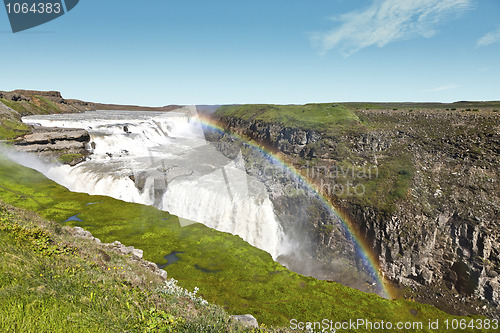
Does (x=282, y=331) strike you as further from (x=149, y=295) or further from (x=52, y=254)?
(x=52, y=254)

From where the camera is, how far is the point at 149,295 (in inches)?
369

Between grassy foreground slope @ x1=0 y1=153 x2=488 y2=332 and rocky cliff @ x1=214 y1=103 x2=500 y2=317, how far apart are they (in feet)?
34.6

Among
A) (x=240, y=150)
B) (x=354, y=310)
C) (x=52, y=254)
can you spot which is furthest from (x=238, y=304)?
(x=240, y=150)

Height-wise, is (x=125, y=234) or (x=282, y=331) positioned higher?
(x=282, y=331)

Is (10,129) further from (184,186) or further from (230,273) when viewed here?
(230,273)

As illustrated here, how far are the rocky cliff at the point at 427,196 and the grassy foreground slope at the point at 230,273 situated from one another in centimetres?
1055

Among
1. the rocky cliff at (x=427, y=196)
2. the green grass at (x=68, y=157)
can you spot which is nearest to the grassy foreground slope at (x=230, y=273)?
the rocky cliff at (x=427, y=196)

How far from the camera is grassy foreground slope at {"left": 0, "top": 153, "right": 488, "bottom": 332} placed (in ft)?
68.4

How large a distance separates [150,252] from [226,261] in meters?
8.12

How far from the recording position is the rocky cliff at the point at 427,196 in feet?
104

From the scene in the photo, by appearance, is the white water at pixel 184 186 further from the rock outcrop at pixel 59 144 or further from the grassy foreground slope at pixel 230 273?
the grassy foreground slope at pixel 230 273

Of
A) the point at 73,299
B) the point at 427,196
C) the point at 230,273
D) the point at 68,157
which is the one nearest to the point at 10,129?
the point at 68,157

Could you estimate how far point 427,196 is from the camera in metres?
38.5

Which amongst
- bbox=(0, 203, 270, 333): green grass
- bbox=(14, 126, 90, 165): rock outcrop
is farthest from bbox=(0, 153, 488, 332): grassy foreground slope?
bbox=(14, 126, 90, 165): rock outcrop
